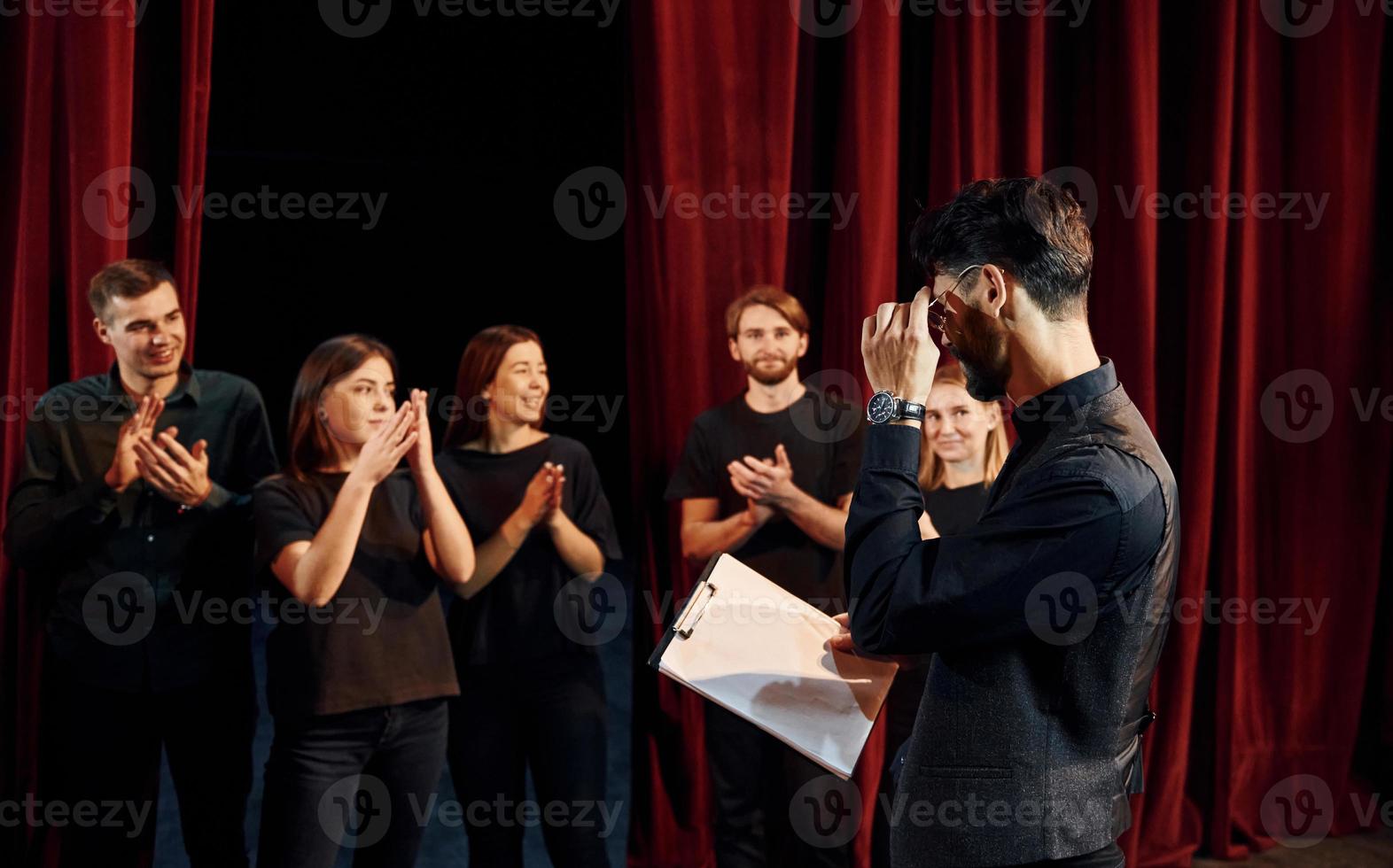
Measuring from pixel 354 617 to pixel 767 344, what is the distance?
1085 millimetres

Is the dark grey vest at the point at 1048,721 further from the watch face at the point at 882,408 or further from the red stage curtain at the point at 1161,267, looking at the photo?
the red stage curtain at the point at 1161,267

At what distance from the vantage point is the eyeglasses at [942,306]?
132 cm

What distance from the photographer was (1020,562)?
1.17 metres

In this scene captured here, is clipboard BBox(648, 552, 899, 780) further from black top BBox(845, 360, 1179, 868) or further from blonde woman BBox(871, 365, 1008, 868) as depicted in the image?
blonde woman BBox(871, 365, 1008, 868)

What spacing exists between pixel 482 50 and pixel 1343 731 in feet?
11.4

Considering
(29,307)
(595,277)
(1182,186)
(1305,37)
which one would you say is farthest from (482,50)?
(1305,37)

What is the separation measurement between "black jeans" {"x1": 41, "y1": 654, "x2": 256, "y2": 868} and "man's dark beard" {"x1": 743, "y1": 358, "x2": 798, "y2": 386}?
1294 mm

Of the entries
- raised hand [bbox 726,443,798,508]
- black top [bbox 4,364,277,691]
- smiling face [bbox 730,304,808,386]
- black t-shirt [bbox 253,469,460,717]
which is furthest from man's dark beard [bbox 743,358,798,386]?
black top [bbox 4,364,277,691]

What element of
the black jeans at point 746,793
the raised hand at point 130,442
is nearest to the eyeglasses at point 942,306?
the black jeans at point 746,793

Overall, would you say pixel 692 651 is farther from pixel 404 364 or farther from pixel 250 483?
pixel 404 364

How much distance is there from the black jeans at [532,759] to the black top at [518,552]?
5 centimetres

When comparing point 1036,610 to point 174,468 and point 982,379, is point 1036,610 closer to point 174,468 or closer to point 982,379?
point 982,379

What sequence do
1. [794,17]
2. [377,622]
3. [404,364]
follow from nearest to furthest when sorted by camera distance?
[377,622] → [794,17] → [404,364]

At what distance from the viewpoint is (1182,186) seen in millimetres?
3238
